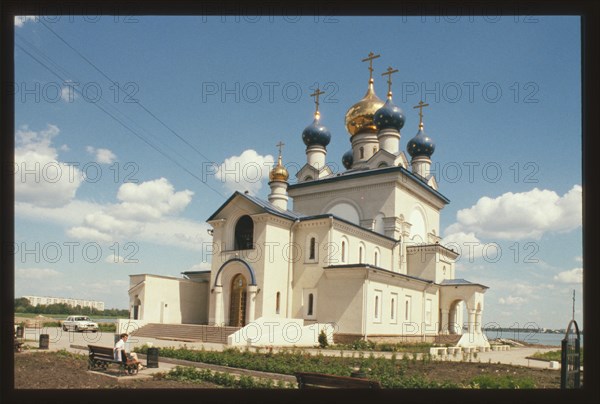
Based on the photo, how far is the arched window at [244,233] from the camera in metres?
24.3

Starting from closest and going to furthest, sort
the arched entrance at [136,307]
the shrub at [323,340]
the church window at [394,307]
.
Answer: the shrub at [323,340] < the church window at [394,307] < the arched entrance at [136,307]

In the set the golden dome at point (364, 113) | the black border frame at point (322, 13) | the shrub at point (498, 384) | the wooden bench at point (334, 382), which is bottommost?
the shrub at point (498, 384)

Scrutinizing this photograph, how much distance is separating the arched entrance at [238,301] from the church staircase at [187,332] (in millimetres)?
1959

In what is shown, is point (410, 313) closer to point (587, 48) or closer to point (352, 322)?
point (352, 322)

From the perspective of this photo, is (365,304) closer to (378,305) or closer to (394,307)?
(378,305)

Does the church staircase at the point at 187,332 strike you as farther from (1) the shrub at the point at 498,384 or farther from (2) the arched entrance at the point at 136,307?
(1) the shrub at the point at 498,384

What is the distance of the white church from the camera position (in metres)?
22.9

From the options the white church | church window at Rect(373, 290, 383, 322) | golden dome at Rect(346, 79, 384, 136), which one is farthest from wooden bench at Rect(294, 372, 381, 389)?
golden dome at Rect(346, 79, 384, 136)

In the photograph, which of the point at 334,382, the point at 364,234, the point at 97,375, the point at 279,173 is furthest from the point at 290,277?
the point at 334,382

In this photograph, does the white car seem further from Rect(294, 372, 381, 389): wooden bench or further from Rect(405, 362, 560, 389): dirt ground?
Rect(294, 372, 381, 389): wooden bench

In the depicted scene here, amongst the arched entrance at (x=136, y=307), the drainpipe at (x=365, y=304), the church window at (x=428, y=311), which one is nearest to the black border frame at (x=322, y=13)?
the drainpipe at (x=365, y=304)

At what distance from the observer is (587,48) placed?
5941mm

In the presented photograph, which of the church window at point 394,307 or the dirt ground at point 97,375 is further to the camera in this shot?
the church window at point 394,307

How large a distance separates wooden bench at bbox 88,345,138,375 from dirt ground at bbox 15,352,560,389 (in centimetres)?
30
